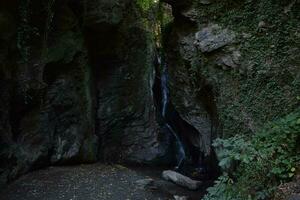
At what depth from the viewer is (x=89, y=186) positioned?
904cm

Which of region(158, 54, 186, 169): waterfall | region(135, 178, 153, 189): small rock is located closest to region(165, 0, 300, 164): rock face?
region(135, 178, 153, 189): small rock

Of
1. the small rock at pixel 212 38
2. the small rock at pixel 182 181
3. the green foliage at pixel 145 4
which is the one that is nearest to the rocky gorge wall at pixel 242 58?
the small rock at pixel 212 38

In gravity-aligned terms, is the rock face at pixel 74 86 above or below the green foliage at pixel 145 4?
below

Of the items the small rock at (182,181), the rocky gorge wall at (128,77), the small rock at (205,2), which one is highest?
the small rock at (205,2)

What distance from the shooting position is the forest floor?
27.7ft

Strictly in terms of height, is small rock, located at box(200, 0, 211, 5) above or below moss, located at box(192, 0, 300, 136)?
above

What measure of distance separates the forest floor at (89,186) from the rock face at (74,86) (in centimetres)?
36

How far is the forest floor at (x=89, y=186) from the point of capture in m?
8.44

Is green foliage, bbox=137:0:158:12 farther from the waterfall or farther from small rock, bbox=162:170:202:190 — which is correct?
small rock, bbox=162:170:202:190

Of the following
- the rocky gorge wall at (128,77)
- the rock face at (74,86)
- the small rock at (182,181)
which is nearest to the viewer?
the rocky gorge wall at (128,77)

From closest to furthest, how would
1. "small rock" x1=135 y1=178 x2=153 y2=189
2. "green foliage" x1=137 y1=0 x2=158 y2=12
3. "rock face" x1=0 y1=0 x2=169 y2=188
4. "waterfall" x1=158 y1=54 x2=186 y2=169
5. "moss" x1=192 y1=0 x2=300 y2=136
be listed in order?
"moss" x1=192 y1=0 x2=300 y2=136 < "rock face" x1=0 y1=0 x2=169 y2=188 < "small rock" x1=135 y1=178 x2=153 y2=189 < "waterfall" x1=158 y1=54 x2=186 y2=169 < "green foliage" x1=137 y1=0 x2=158 y2=12

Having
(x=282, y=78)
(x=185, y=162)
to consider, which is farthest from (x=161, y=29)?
(x=282, y=78)

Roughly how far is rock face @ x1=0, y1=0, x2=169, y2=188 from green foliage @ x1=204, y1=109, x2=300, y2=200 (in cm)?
503

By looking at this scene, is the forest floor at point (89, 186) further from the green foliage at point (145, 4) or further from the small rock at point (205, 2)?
the green foliage at point (145, 4)
